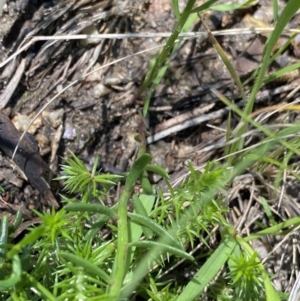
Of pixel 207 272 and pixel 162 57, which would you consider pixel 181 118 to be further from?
pixel 207 272

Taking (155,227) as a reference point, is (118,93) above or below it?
above

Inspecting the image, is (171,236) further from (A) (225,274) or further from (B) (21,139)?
(B) (21,139)

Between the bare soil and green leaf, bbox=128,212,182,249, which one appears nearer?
green leaf, bbox=128,212,182,249

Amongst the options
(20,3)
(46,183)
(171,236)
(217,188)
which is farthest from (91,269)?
(20,3)

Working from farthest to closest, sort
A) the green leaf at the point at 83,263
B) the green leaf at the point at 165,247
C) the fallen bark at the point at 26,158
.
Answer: the fallen bark at the point at 26,158
the green leaf at the point at 165,247
the green leaf at the point at 83,263

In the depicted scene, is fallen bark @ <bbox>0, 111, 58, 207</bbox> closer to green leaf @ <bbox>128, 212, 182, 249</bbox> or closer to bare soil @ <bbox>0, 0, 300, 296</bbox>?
bare soil @ <bbox>0, 0, 300, 296</bbox>

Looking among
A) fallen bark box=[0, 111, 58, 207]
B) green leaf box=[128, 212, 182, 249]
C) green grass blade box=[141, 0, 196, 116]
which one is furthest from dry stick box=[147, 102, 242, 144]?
green leaf box=[128, 212, 182, 249]

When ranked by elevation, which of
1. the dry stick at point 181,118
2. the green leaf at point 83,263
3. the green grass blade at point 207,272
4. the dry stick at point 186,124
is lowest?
the green grass blade at point 207,272

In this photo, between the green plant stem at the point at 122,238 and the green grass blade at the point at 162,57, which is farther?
the green grass blade at the point at 162,57

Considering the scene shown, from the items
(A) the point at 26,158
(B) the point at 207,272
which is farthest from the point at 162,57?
(B) the point at 207,272

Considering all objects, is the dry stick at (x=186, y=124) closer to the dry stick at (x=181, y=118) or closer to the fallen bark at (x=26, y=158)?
the dry stick at (x=181, y=118)

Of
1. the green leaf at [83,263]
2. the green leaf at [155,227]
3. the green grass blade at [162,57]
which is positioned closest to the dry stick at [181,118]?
the green grass blade at [162,57]

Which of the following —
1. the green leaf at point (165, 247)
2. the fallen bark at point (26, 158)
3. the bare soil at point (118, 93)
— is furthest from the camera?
the bare soil at point (118, 93)
